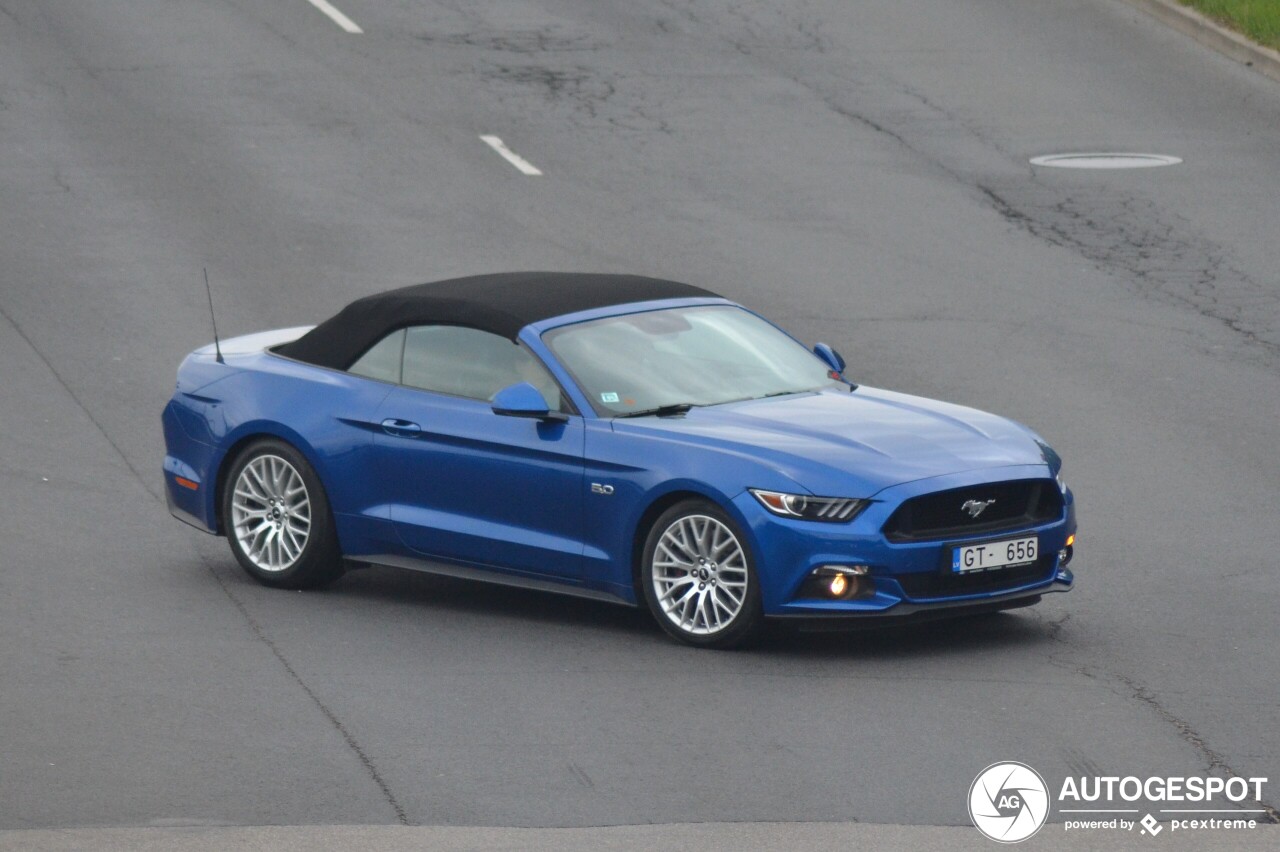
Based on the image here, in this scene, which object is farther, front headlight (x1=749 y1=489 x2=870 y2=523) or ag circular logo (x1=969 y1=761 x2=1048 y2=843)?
front headlight (x1=749 y1=489 x2=870 y2=523)

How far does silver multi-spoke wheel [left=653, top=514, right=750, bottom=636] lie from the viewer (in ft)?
30.1

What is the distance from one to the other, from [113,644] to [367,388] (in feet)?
5.87

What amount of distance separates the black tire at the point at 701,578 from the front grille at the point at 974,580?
0.64 m

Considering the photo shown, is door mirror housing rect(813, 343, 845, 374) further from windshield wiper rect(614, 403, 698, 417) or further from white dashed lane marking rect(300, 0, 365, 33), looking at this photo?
white dashed lane marking rect(300, 0, 365, 33)

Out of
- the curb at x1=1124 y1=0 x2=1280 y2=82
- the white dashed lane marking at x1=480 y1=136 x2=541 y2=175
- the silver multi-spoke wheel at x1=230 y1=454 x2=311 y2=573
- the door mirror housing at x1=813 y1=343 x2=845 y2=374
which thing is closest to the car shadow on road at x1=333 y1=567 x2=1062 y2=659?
the silver multi-spoke wheel at x1=230 y1=454 x2=311 y2=573

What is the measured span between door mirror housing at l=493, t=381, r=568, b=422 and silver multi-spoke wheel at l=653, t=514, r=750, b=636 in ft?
2.66

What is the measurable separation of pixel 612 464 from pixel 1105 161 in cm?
1384

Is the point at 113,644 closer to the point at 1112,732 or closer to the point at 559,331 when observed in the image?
the point at 559,331

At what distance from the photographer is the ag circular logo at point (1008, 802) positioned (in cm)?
682

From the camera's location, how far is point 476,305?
1034 cm

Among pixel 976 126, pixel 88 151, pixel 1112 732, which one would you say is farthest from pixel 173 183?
pixel 1112 732

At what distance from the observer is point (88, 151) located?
73.2 feet

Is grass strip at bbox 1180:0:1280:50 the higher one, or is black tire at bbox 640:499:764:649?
grass strip at bbox 1180:0:1280:50

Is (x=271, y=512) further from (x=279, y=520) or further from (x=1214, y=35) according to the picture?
(x=1214, y=35)
